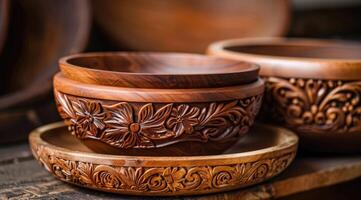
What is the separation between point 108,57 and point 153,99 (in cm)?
16

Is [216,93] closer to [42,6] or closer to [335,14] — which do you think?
[42,6]

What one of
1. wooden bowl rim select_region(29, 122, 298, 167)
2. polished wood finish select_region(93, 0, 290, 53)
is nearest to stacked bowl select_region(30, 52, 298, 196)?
wooden bowl rim select_region(29, 122, 298, 167)

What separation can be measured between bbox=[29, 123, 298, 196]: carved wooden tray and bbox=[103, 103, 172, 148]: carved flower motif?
24mm

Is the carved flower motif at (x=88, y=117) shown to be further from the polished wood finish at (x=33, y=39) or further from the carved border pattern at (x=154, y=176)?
the polished wood finish at (x=33, y=39)

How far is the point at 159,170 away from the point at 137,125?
0.05 meters

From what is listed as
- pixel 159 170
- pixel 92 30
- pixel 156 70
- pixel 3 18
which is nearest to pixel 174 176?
pixel 159 170

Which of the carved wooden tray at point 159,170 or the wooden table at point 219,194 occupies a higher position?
the carved wooden tray at point 159,170

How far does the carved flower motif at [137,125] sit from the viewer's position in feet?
1.74

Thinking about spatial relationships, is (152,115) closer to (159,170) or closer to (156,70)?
(159,170)

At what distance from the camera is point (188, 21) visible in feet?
3.41

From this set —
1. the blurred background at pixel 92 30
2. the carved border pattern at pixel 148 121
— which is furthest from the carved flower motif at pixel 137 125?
the blurred background at pixel 92 30

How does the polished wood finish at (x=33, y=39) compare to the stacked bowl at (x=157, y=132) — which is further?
the polished wood finish at (x=33, y=39)

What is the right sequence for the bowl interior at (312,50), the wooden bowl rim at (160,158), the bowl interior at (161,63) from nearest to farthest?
the wooden bowl rim at (160,158) < the bowl interior at (161,63) < the bowl interior at (312,50)

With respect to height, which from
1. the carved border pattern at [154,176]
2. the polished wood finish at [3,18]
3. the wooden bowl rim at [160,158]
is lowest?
the carved border pattern at [154,176]
